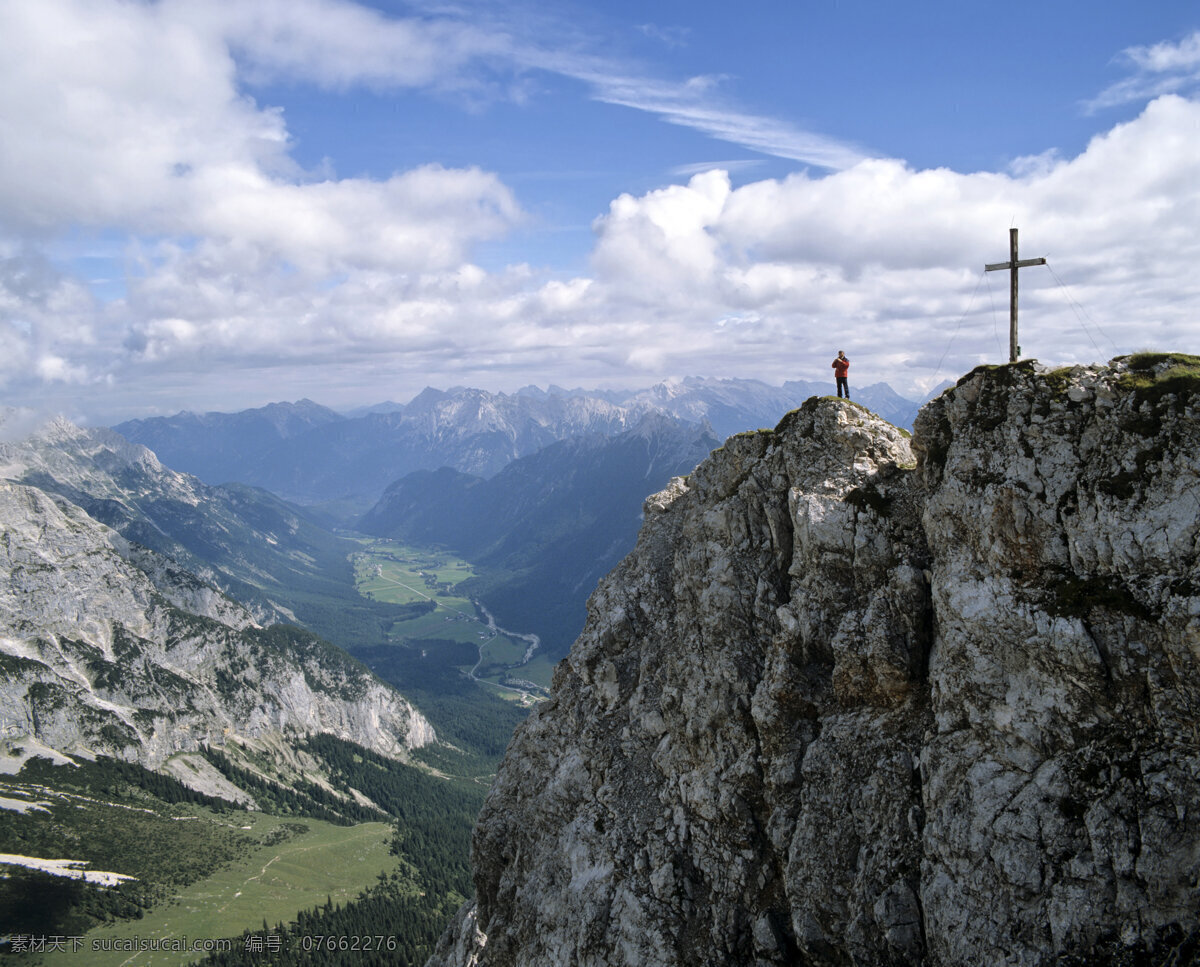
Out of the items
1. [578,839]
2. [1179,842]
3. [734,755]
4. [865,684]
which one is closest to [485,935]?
[578,839]

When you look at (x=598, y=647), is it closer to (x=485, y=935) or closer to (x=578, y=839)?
(x=578, y=839)

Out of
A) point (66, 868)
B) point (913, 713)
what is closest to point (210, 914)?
point (66, 868)

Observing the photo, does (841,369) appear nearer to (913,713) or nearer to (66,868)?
(913,713)

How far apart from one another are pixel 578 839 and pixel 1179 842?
97.4ft

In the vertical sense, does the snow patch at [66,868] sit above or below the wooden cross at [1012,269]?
below

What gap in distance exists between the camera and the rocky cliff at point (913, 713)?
21281mm

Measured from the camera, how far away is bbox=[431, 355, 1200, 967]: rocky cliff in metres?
21.3

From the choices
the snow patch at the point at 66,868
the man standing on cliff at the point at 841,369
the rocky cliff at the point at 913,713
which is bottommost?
the snow patch at the point at 66,868

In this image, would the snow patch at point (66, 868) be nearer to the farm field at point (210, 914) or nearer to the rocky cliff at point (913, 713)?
the farm field at point (210, 914)

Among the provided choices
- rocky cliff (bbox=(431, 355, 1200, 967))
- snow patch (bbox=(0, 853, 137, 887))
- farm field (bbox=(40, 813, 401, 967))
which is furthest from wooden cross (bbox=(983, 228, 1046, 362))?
snow patch (bbox=(0, 853, 137, 887))

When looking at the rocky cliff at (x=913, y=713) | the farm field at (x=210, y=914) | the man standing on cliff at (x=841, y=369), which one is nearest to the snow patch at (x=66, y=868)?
the farm field at (x=210, y=914)

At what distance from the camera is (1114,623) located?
72.6 feet

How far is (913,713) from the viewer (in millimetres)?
28125

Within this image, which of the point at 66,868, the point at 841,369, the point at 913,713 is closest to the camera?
the point at 913,713
